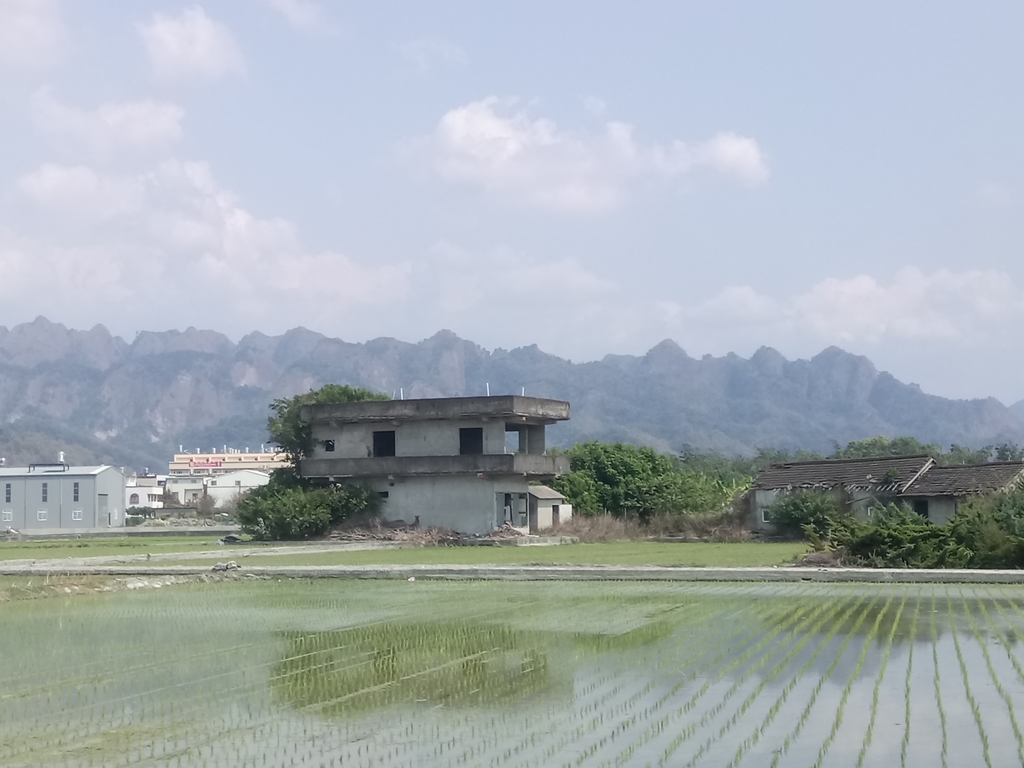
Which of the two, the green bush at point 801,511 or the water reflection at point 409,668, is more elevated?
the green bush at point 801,511

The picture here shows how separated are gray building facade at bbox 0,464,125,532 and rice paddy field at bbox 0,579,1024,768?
70213mm

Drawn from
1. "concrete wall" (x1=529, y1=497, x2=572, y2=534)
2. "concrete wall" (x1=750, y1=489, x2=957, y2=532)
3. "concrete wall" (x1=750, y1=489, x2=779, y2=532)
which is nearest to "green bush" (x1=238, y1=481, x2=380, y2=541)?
"concrete wall" (x1=529, y1=497, x2=572, y2=534)

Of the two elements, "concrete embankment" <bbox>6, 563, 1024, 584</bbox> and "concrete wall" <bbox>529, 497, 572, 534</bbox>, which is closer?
"concrete embankment" <bbox>6, 563, 1024, 584</bbox>

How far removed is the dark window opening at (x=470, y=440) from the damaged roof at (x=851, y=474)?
1122 centimetres

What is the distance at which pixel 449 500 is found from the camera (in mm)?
49250

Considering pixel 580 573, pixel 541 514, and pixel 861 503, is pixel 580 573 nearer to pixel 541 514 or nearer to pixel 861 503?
pixel 861 503

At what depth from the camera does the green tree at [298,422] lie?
5388cm

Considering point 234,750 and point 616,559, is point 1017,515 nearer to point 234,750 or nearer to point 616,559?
point 616,559

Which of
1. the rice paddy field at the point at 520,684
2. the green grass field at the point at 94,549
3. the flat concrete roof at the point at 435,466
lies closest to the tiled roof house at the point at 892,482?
the flat concrete roof at the point at 435,466

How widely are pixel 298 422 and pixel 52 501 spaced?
1626 inches

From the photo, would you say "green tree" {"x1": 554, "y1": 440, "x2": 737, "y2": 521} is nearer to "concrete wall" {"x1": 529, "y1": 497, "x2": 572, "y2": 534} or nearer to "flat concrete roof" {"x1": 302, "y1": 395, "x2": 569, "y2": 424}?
"concrete wall" {"x1": 529, "y1": 497, "x2": 572, "y2": 534}

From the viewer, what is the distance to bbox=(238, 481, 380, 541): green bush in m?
48.2

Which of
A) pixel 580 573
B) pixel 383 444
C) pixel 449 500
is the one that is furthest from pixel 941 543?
pixel 383 444

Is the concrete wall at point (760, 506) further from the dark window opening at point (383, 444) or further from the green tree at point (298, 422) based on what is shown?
the green tree at point (298, 422)
